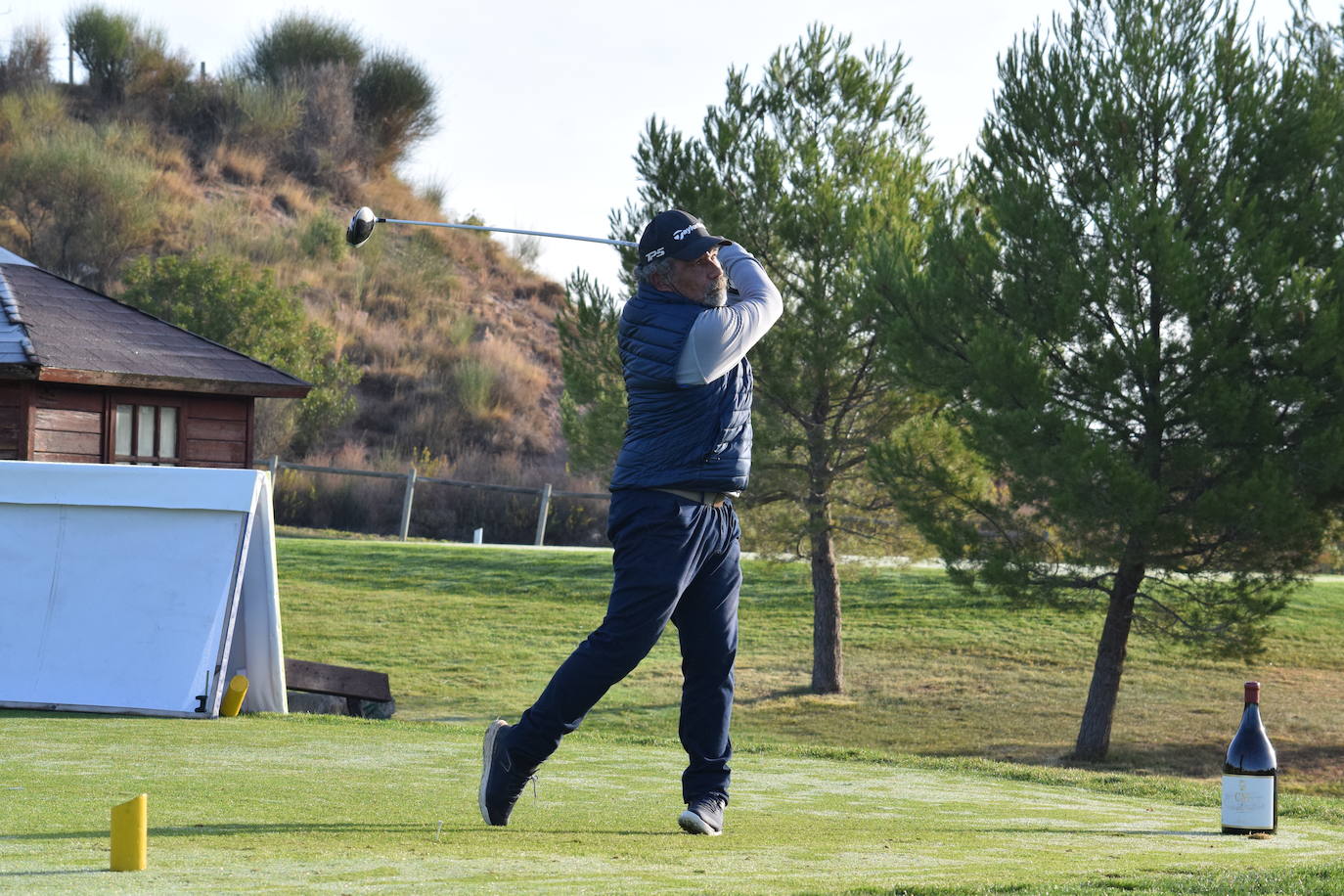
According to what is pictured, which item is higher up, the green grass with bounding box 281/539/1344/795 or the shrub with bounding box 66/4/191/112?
the shrub with bounding box 66/4/191/112

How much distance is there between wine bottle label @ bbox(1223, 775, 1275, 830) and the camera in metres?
5.20

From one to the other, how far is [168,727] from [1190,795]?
4.96 meters

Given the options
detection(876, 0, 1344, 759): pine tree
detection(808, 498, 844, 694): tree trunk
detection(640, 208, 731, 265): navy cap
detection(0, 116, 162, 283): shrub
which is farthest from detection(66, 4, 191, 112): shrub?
detection(640, 208, 731, 265): navy cap

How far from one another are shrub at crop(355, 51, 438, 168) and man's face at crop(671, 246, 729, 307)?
62.6 m

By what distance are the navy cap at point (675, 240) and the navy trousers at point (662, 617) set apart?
71cm

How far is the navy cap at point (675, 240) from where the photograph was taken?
15.6ft

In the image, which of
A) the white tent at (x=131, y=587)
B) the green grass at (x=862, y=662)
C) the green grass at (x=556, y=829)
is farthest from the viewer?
the green grass at (x=862, y=662)

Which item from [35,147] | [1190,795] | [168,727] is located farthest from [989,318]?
[35,147]

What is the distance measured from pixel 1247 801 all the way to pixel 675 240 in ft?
8.58

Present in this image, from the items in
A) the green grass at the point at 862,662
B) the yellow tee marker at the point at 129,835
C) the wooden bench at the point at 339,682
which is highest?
the yellow tee marker at the point at 129,835

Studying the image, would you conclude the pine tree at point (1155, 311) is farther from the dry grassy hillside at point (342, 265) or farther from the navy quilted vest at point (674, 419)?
the dry grassy hillside at point (342, 265)

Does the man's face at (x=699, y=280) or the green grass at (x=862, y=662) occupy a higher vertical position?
the man's face at (x=699, y=280)

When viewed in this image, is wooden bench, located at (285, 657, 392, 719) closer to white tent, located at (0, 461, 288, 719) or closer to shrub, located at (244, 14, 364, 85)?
white tent, located at (0, 461, 288, 719)

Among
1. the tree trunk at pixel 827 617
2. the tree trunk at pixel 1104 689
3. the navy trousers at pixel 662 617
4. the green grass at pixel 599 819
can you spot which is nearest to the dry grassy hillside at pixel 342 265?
the tree trunk at pixel 827 617
